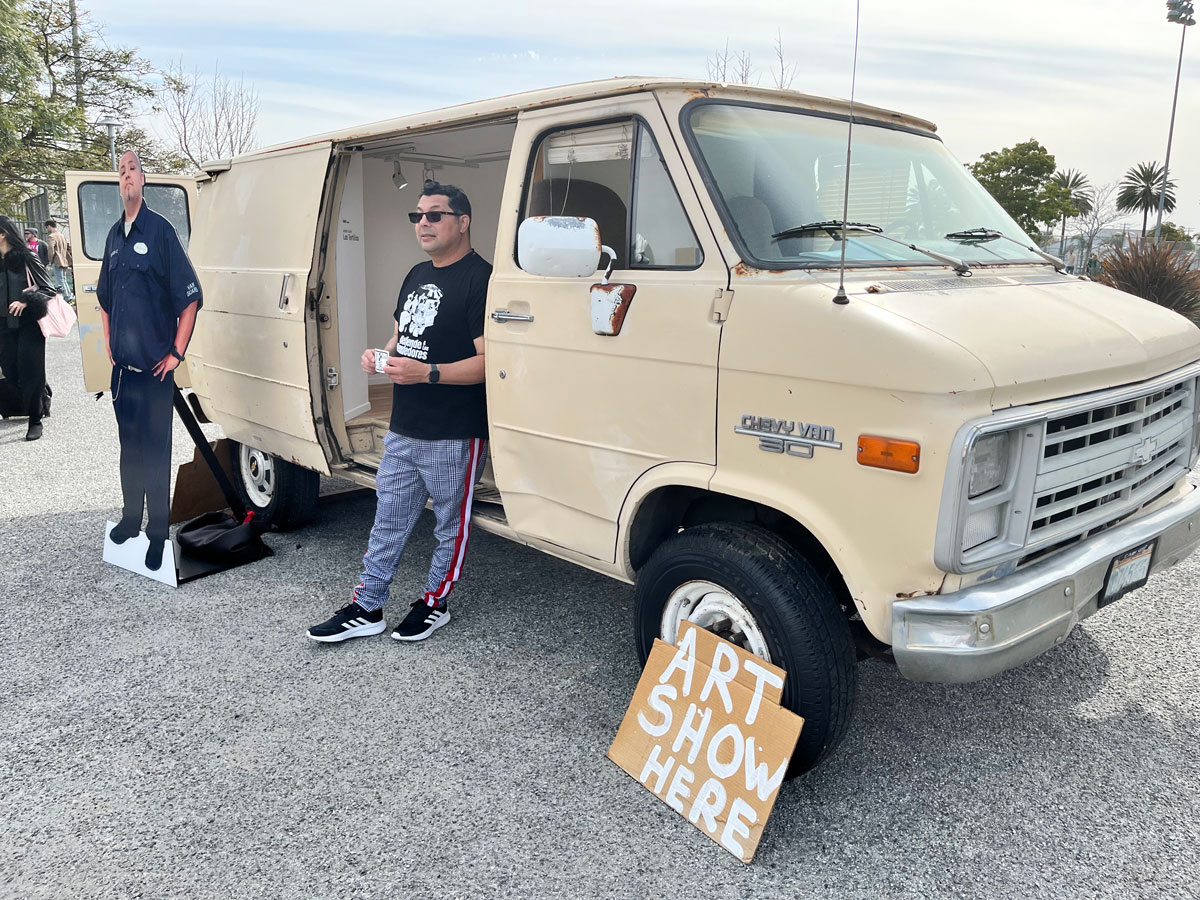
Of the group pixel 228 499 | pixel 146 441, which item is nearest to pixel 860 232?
pixel 146 441

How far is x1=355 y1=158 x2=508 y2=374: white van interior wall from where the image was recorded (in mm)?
6836

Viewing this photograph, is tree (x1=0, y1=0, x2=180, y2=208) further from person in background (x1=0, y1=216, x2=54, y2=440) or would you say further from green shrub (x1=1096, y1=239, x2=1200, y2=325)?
green shrub (x1=1096, y1=239, x2=1200, y2=325)

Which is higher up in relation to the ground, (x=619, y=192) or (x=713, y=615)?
(x=619, y=192)

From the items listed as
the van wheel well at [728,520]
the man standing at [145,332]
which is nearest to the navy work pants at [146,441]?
the man standing at [145,332]

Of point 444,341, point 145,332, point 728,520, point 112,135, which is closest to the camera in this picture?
point 728,520

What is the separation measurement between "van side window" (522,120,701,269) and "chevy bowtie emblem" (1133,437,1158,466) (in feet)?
5.41

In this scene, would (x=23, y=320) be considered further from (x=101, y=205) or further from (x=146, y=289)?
(x=146, y=289)

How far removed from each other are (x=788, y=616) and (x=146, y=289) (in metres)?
3.85

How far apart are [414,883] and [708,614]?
1.30 metres

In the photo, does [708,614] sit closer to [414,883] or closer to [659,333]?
[659,333]

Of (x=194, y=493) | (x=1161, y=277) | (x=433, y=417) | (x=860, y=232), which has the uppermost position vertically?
(x=860, y=232)

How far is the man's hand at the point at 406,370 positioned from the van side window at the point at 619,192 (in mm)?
816

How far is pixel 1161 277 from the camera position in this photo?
8359 millimetres

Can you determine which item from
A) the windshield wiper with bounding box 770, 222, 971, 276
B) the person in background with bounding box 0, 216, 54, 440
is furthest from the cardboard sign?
the person in background with bounding box 0, 216, 54, 440
